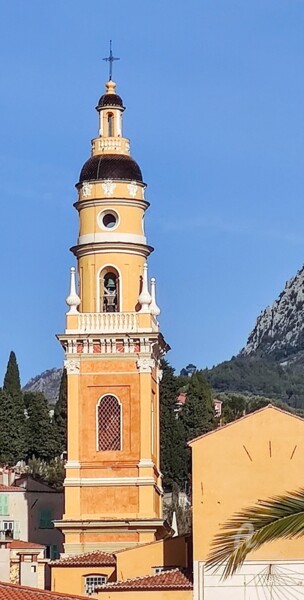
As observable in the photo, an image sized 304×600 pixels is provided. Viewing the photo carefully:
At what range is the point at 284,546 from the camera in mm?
44656

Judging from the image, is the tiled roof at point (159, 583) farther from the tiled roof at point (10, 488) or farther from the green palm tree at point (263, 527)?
the tiled roof at point (10, 488)

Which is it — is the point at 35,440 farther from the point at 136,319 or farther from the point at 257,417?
the point at 257,417

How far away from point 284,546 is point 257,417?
344cm

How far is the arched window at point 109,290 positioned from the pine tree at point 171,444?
38153 millimetres

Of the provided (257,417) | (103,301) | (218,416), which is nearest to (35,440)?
(218,416)

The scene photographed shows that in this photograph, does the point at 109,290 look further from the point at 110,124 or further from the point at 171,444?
the point at 171,444

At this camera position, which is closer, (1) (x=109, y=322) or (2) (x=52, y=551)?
(1) (x=109, y=322)

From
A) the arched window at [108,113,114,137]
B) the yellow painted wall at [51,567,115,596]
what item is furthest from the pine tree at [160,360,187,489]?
the yellow painted wall at [51,567,115,596]

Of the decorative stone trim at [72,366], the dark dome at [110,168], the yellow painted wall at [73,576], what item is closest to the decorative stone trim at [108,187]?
the dark dome at [110,168]

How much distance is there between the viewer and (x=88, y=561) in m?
52.1

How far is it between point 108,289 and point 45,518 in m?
17.7

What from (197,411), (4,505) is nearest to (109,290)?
(4,505)

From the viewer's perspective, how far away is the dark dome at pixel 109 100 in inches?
2319

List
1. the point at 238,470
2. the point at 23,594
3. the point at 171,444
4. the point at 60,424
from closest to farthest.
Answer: the point at 23,594 < the point at 238,470 < the point at 171,444 < the point at 60,424
